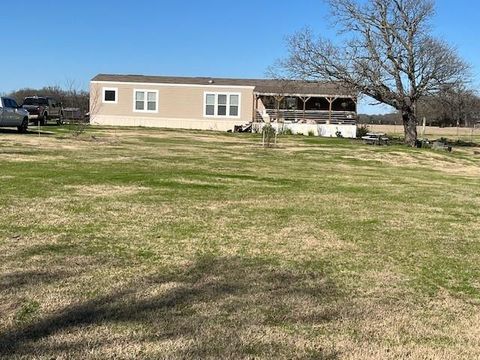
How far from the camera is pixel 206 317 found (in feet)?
13.4

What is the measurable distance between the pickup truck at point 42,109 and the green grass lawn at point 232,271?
81.6ft

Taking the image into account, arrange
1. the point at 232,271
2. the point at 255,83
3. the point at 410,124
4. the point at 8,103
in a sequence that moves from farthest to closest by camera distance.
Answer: the point at 255,83 → the point at 410,124 → the point at 8,103 → the point at 232,271

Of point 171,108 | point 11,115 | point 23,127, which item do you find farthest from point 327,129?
point 11,115

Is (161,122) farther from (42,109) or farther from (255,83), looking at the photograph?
(42,109)

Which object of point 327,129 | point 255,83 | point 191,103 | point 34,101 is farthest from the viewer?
point 255,83

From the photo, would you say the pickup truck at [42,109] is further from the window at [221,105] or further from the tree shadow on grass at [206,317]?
the tree shadow on grass at [206,317]

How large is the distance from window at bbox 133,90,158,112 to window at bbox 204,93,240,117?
158 inches

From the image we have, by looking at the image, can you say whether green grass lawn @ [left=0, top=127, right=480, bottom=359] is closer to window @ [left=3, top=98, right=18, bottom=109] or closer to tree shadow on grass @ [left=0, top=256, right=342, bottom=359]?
tree shadow on grass @ [left=0, top=256, right=342, bottom=359]

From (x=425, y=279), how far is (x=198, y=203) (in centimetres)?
443

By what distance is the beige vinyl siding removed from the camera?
43.2 meters

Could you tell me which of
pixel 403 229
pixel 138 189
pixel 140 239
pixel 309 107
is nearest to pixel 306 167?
pixel 138 189

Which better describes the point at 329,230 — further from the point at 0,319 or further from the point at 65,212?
the point at 0,319

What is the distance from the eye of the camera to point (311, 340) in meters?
3.75

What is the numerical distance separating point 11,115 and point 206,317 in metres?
23.1
